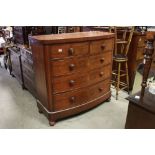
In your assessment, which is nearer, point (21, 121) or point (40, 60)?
point (40, 60)

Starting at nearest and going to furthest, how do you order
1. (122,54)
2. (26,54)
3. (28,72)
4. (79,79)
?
1. (79,79)
2. (26,54)
3. (28,72)
4. (122,54)

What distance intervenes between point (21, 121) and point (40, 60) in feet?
2.71

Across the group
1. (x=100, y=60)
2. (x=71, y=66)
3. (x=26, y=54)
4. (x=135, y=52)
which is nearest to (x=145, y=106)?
(x=71, y=66)

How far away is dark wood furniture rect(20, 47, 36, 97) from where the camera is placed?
2500mm

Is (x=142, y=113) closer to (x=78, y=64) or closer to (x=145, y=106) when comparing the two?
(x=145, y=106)

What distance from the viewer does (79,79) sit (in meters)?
2.13

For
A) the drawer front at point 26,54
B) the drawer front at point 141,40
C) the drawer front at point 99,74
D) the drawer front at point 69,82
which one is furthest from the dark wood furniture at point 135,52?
the drawer front at point 26,54

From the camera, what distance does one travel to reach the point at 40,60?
6.45ft

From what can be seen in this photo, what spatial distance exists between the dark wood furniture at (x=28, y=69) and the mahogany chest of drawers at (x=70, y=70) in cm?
35

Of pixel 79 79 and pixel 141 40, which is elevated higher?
pixel 141 40

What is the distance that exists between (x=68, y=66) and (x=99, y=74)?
55 centimetres
